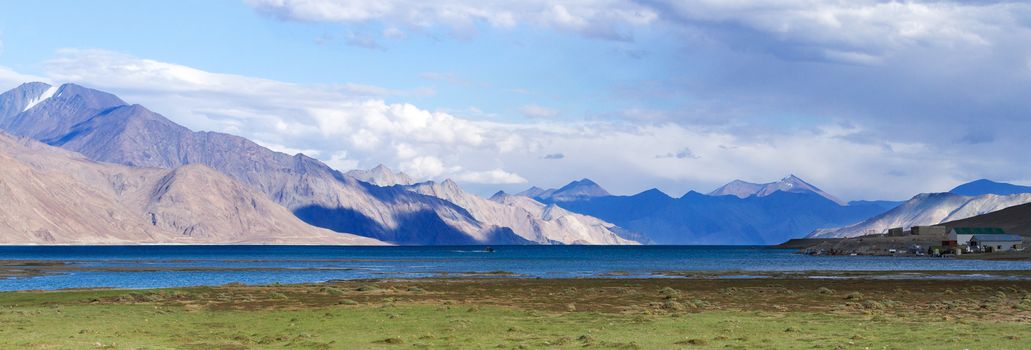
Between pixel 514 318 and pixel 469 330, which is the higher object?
pixel 514 318

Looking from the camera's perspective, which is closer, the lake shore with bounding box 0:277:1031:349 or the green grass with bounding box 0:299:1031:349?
the green grass with bounding box 0:299:1031:349

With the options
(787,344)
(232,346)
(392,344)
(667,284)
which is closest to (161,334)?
(232,346)

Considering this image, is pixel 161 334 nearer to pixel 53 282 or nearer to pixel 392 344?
pixel 392 344

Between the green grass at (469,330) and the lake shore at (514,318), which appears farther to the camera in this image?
the lake shore at (514,318)

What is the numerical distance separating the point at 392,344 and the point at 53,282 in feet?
235

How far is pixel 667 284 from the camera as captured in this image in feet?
284

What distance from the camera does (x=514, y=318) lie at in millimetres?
49312

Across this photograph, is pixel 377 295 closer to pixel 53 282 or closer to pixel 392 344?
pixel 392 344

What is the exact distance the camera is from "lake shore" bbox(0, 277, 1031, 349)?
38.7 metres

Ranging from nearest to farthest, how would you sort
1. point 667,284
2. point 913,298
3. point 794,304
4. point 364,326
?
point 364,326 → point 794,304 → point 913,298 → point 667,284

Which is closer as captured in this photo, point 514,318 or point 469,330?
point 469,330

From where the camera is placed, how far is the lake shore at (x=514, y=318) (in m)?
38.7

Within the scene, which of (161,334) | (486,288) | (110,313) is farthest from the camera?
(486,288)

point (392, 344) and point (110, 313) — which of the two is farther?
point (110, 313)
